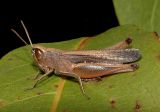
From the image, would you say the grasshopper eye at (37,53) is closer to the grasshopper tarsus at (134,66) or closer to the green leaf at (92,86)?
the green leaf at (92,86)

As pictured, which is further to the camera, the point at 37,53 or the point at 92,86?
the point at 37,53

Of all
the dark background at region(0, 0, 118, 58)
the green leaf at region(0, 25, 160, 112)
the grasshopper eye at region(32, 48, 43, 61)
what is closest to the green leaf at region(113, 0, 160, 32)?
the green leaf at region(0, 25, 160, 112)

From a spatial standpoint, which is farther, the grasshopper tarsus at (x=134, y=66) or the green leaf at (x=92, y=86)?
the grasshopper tarsus at (x=134, y=66)

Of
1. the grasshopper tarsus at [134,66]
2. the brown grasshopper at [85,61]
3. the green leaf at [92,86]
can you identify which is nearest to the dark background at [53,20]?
the brown grasshopper at [85,61]

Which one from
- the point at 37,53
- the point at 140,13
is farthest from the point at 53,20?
the point at 140,13

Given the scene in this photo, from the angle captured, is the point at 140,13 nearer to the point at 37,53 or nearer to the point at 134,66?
the point at 134,66

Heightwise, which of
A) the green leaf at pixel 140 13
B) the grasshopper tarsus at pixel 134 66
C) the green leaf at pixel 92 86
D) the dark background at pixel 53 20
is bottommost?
the dark background at pixel 53 20

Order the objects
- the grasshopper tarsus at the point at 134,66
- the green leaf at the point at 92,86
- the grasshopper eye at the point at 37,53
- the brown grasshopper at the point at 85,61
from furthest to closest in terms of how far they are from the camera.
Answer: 1. the grasshopper eye at the point at 37,53
2. the brown grasshopper at the point at 85,61
3. the grasshopper tarsus at the point at 134,66
4. the green leaf at the point at 92,86

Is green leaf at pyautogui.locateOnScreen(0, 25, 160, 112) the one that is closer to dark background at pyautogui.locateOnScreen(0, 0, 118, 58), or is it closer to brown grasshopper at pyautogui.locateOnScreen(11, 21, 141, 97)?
brown grasshopper at pyautogui.locateOnScreen(11, 21, 141, 97)
